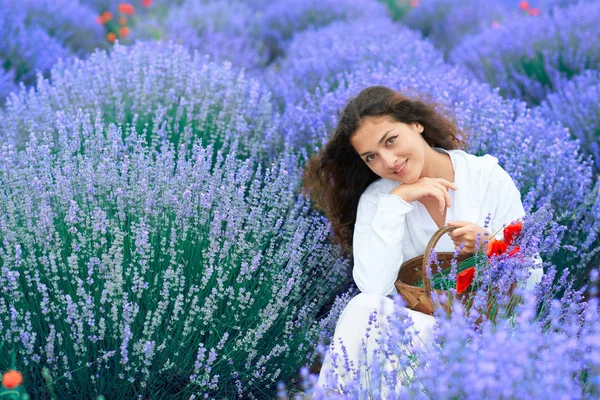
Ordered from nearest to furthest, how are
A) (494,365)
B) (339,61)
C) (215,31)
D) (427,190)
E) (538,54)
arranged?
1. (494,365)
2. (427,190)
3. (339,61)
4. (538,54)
5. (215,31)

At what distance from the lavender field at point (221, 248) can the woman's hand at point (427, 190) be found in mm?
279

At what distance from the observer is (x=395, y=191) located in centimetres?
247

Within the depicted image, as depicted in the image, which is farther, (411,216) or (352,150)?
(352,150)

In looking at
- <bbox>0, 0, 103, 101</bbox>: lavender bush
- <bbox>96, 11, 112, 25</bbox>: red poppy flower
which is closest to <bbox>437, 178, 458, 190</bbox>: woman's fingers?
<bbox>0, 0, 103, 101</bbox>: lavender bush

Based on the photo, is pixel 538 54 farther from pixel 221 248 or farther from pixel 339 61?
pixel 221 248

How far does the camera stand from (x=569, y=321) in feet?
6.51

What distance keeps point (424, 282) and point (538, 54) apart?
3.57 metres

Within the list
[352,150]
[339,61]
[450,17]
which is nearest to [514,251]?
[352,150]

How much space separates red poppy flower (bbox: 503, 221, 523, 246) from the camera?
2283 millimetres

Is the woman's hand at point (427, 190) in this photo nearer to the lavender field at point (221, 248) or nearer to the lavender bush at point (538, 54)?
the lavender field at point (221, 248)

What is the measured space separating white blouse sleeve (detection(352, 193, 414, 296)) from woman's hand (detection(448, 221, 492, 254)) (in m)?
0.19

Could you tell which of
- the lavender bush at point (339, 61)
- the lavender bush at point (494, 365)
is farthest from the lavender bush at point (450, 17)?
the lavender bush at point (494, 365)

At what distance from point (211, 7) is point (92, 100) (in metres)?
4.52

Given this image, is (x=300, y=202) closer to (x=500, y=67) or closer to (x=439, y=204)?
(x=439, y=204)
